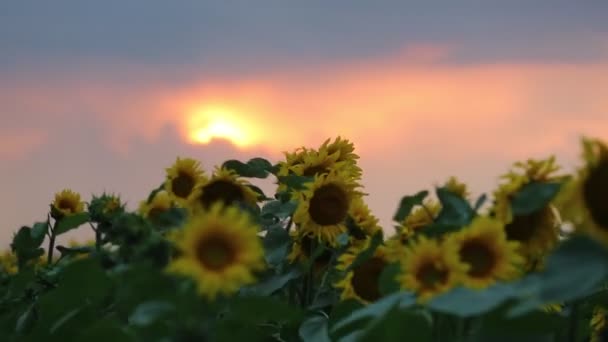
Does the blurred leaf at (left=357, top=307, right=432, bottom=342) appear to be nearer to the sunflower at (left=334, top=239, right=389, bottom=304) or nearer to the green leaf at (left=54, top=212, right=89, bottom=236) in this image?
the sunflower at (left=334, top=239, right=389, bottom=304)

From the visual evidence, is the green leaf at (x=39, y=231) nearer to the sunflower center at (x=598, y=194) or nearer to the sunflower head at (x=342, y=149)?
the sunflower head at (x=342, y=149)

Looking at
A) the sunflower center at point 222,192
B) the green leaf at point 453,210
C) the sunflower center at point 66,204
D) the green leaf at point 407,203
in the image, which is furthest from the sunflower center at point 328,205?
the sunflower center at point 66,204

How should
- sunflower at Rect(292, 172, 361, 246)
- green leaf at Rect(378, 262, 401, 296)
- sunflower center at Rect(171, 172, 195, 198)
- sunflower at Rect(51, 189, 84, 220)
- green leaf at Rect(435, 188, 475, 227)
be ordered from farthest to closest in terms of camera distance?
sunflower at Rect(51, 189, 84, 220) → sunflower at Rect(292, 172, 361, 246) → sunflower center at Rect(171, 172, 195, 198) → green leaf at Rect(378, 262, 401, 296) → green leaf at Rect(435, 188, 475, 227)

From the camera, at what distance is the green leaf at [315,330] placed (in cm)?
336

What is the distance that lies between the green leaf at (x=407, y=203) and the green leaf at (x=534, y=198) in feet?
1.26

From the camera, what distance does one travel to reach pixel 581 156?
88.7 inches

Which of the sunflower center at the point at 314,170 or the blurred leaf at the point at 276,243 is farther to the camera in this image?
the sunflower center at the point at 314,170

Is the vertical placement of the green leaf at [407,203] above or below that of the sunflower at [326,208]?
above

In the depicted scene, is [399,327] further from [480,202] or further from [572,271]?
[572,271]

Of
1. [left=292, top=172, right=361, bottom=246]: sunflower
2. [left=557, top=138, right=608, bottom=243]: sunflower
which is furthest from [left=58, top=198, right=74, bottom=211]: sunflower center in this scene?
[left=557, top=138, right=608, bottom=243]: sunflower

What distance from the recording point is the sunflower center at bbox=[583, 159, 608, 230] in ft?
7.27

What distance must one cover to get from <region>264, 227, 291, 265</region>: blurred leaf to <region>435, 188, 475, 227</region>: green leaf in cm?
140

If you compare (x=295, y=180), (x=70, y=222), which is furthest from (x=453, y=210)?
(x=70, y=222)

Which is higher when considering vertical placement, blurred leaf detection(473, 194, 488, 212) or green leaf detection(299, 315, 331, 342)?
blurred leaf detection(473, 194, 488, 212)
